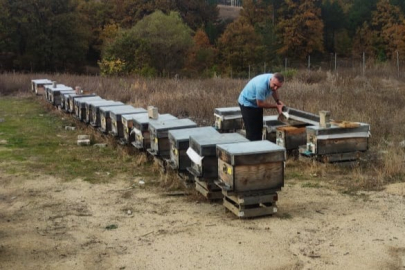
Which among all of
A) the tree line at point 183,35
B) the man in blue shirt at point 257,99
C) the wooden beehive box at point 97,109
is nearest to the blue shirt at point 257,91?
the man in blue shirt at point 257,99

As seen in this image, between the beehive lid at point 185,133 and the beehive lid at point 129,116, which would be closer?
the beehive lid at point 185,133

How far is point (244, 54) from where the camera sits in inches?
1844

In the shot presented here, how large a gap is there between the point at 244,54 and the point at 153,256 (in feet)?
139

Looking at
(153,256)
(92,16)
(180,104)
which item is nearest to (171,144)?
(153,256)

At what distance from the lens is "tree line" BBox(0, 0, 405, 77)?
127ft

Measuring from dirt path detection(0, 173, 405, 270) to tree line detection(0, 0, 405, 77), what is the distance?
2466 cm

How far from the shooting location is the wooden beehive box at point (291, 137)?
9.44m

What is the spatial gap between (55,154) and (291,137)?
16.2ft

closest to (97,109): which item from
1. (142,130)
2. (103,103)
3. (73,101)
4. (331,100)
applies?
(103,103)

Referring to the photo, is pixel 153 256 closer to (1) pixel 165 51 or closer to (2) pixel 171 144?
(2) pixel 171 144

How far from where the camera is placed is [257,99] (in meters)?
7.96

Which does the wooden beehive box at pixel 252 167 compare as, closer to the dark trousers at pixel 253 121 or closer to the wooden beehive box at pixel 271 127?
the dark trousers at pixel 253 121

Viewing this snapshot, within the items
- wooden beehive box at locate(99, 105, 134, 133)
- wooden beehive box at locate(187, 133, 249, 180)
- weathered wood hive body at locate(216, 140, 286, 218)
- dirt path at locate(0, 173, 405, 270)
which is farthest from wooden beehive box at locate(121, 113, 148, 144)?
weathered wood hive body at locate(216, 140, 286, 218)

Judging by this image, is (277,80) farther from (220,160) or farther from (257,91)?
(220,160)
